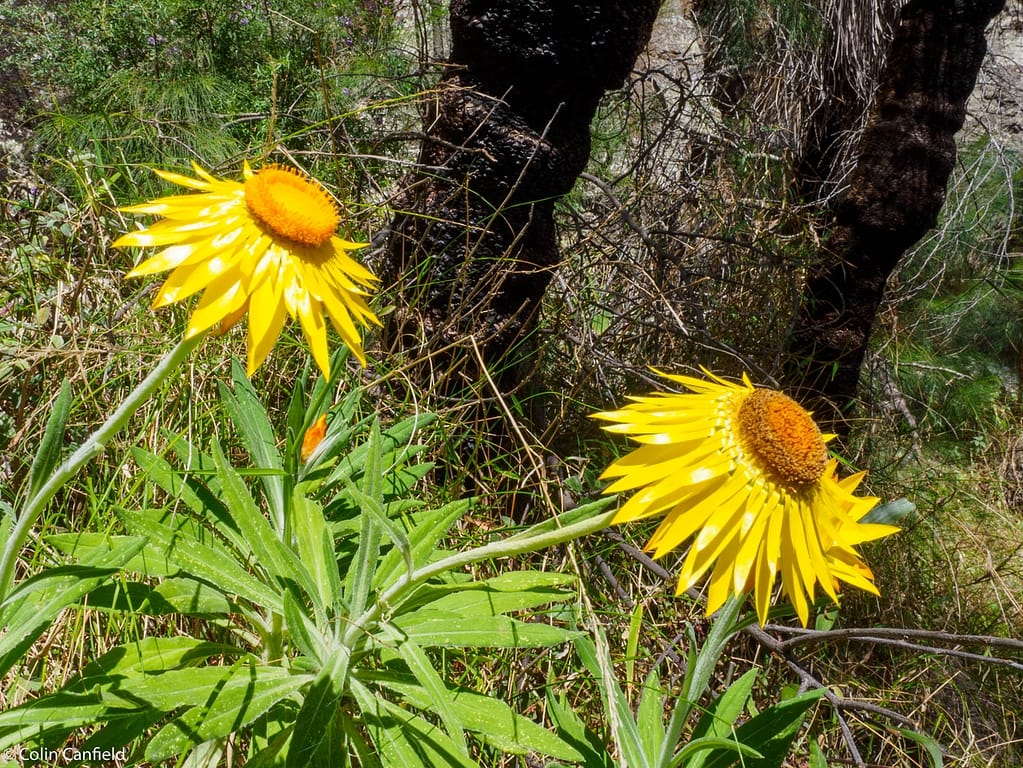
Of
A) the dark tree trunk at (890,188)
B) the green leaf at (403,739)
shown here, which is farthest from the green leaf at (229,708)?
the dark tree trunk at (890,188)

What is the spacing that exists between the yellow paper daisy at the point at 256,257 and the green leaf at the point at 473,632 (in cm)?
55

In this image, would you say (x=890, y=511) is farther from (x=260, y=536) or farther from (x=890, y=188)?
(x=890, y=188)

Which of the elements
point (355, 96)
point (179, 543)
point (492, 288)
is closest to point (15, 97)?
point (355, 96)

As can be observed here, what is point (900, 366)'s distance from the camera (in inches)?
144

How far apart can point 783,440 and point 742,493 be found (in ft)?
0.32

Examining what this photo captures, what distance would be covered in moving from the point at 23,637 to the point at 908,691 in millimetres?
2261

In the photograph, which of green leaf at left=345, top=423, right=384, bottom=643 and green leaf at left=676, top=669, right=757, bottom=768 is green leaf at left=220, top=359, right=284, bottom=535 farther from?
green leaf at left=676, top=669, right=757, bottom=768

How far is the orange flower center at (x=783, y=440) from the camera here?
111cm

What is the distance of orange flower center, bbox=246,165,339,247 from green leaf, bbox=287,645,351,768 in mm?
695

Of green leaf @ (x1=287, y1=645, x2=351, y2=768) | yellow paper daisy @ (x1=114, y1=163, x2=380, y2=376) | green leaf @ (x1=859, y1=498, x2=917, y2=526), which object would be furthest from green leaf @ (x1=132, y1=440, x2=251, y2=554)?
green leaf @ (x1=859, y1=498, x2=917, y2=526)

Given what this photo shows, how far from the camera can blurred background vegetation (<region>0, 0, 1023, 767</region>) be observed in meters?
2.02

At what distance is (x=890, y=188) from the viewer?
9.51 feet

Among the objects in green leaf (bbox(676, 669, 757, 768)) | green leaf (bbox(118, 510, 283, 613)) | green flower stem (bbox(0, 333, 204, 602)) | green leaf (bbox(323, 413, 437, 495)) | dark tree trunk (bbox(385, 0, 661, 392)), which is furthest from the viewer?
dark tree trunk (bbox(385, 0, 661, 392))

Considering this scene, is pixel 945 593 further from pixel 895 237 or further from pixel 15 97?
pixel 15 97
